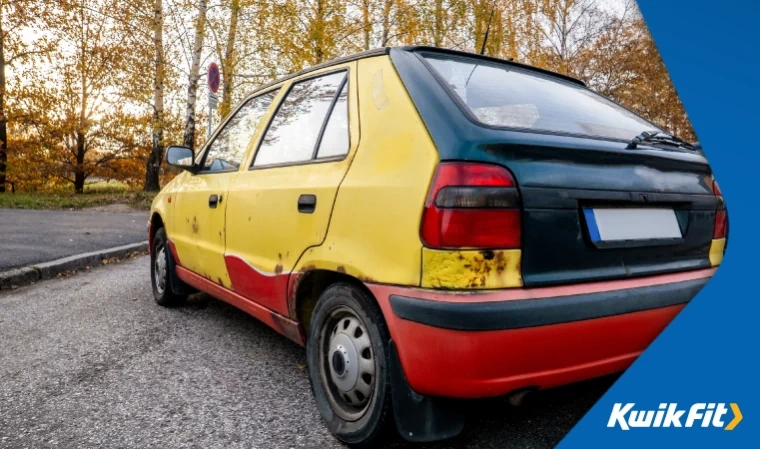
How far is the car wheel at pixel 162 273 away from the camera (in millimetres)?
4391

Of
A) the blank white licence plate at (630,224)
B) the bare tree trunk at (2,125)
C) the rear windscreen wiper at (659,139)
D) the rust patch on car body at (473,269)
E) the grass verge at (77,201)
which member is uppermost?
the bare tree trunk at (2,125)

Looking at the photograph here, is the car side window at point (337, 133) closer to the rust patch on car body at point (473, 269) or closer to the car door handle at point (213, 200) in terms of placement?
the rust patch on car body at point (473, 269)

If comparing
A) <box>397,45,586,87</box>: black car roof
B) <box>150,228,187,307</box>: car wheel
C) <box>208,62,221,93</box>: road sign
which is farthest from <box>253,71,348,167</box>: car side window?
<box>208,62,221,93</box>: road sign

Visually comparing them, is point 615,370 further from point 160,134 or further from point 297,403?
point 160,134

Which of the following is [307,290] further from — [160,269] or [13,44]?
[13,44]

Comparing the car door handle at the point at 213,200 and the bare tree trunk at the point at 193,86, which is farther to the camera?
the bare tree trunk at the point at 193,86

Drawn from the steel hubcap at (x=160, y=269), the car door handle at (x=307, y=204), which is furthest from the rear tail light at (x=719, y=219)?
the steel hubcap at (x=160, y=269)

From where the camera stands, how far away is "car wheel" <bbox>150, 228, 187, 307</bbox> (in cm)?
439

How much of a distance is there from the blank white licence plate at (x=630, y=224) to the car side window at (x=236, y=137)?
2.05 metres

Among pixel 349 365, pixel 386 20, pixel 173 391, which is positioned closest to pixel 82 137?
pixel 386 20

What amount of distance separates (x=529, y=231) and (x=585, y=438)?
626 millimetres

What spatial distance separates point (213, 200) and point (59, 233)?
6.27m

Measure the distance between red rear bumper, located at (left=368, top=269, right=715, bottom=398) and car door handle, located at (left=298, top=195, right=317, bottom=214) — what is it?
1.99ft

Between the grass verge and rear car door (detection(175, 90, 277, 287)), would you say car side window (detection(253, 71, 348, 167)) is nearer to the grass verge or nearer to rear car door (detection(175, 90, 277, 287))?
rear car door (detection(175, 90, 277, 287))
